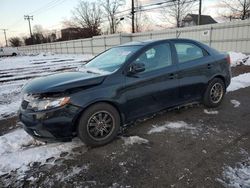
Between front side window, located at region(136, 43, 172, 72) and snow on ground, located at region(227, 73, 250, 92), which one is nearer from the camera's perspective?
front side window, located at region(136, 43, 172, 72)

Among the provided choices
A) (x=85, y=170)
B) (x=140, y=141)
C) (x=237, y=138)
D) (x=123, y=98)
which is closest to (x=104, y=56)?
(x=123, y=98)

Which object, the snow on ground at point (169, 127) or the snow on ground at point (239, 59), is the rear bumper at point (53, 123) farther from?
the snow on ground at point (239, 59)

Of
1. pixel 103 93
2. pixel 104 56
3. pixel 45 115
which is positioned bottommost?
pixel 45 115

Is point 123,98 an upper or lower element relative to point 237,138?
upper

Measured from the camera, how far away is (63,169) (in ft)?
10.2

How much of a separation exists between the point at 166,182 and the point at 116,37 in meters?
21.1

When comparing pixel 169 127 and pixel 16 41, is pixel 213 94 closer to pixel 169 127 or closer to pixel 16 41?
pixel 169 127

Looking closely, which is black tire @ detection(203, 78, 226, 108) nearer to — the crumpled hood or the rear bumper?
the crumpled hood

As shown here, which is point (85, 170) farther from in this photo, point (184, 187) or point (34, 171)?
point (184, 187)

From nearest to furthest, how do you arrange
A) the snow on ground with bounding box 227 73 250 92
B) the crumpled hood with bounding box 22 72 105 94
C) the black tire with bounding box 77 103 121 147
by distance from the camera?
the crumpled hood with bounding box 22 72 105 94
the black tire with bounding box 77 103 121 147
the snow on ground with bounding box 227 73 250 92

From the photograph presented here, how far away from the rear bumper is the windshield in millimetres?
1060

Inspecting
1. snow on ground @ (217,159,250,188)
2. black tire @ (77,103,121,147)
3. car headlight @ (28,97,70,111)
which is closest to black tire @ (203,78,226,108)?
snow on ground @ (217,159,250,188)

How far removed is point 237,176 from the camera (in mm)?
2801

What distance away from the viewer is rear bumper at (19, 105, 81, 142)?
10.7 feet
